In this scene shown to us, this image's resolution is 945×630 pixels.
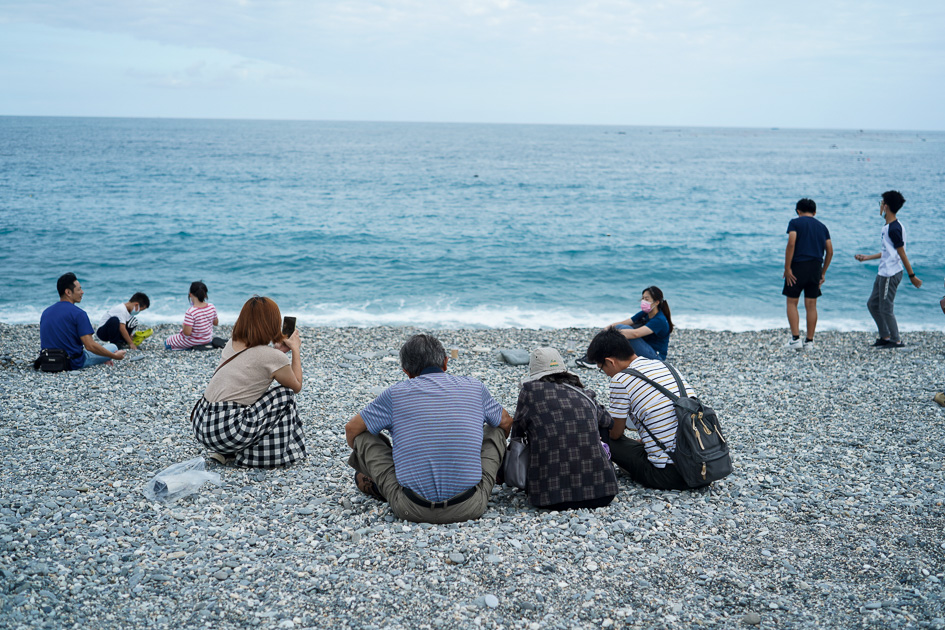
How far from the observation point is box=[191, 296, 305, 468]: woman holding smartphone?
5.04 meters

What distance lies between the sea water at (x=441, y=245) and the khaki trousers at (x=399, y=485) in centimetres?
1109

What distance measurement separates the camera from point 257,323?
5.00m

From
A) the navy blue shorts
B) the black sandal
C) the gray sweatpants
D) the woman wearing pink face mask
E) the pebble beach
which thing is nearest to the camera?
the pebble beach

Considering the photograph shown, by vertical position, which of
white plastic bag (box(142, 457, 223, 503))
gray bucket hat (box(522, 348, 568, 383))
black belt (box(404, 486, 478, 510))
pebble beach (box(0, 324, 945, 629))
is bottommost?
pebble beach (box(0, 324, 945, 629))

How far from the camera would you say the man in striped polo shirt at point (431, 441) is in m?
4.16

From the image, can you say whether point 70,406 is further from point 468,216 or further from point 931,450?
point 468,216

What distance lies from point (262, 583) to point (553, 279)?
59.3 ft

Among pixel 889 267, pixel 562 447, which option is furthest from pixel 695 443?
pixel 889 267

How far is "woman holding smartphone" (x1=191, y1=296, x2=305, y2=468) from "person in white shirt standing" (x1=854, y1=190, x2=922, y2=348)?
9071mm

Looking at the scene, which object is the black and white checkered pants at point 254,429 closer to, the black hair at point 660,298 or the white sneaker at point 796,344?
the black hair at point 660,298

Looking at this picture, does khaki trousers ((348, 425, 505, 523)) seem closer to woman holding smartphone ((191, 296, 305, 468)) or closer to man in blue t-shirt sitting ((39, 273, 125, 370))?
woman holding smartphone ((191, 296, 305, 468))

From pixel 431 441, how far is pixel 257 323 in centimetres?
190

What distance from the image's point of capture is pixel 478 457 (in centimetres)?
426

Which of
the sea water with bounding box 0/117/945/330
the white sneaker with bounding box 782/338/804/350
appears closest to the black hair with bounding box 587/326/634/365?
the white sneaker with bounding box 782/338/804/350
